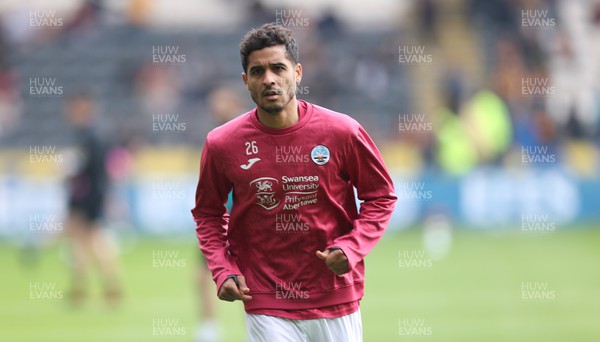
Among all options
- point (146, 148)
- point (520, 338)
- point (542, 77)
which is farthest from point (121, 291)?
point (542, 77)

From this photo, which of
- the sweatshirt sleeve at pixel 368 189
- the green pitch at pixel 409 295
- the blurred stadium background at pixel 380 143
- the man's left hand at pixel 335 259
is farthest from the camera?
the blurred stadium background at pixel 380 143

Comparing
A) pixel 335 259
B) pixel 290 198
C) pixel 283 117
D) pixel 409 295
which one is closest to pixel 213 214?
pixel 290 198

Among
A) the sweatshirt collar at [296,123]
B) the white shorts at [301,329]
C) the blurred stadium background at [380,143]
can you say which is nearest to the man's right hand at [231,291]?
the white shorts at [301,329]

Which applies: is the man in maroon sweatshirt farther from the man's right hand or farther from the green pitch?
the green pitch

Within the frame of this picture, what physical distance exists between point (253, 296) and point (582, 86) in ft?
64.8

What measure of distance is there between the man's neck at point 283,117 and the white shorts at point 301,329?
0.96 meters

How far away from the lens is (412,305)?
12836 mm

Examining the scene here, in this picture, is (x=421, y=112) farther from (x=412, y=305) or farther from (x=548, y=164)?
(x=412, y=305)

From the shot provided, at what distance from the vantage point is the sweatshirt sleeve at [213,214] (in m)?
5.51

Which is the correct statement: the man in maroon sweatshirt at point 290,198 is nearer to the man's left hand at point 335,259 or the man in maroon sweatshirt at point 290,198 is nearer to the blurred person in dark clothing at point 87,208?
the man's left hand at point 335,259

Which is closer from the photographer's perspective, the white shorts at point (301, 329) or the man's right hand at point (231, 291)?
the man's right hand at point (231, 291)

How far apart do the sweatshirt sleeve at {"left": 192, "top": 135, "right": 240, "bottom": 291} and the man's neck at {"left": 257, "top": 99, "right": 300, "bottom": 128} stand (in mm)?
307

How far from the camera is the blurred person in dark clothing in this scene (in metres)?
13.8

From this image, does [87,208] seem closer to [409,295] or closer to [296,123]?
[409,295]
